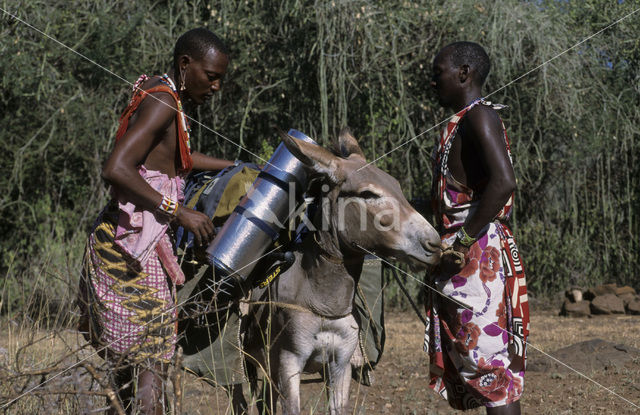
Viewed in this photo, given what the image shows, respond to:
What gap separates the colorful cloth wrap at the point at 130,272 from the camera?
2938 millimetres

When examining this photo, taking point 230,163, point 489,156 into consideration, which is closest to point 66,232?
point 230,163

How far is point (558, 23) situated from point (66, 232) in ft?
23.0

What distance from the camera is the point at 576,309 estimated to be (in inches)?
353

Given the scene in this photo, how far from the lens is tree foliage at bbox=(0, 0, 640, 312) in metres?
8.48

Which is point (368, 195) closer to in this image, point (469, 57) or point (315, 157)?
point (315, 157)

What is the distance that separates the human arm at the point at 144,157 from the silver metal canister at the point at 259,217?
0.44 ft

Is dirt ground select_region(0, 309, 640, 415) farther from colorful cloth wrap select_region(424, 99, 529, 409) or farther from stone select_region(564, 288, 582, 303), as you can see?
stone select_region(564, 288, 582, 303)

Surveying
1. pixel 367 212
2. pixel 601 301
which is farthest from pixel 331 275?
pixel 601 301

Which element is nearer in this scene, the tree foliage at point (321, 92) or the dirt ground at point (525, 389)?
the dirt ground at point (525, 389)

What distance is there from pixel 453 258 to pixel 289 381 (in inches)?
37.2

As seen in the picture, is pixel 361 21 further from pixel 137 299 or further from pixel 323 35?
pixel 137 299

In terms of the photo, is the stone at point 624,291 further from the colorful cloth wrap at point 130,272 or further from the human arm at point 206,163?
the colorful cloth wrap at point 130,272

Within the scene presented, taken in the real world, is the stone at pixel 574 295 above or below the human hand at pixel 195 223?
below

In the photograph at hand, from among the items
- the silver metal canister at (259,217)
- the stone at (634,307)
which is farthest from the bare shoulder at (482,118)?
the stone at (634,307)
